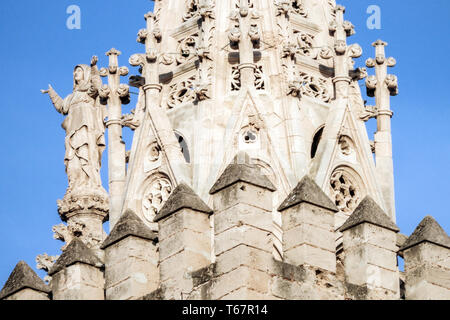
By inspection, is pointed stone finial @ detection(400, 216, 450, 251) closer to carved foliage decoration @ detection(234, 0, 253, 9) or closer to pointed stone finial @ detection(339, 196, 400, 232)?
pointed stone finial @ detection(339, 196, 400, 232)

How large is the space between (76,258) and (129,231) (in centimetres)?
128

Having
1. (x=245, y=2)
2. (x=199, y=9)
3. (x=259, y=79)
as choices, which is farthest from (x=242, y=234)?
(x=199, y=9)

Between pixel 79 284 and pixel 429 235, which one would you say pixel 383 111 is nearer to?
pixel 429 235

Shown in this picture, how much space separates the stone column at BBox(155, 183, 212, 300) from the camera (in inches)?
1954

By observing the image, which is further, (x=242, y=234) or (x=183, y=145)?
(x=183, y=145)

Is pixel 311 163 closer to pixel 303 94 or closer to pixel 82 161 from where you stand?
pixel 303 94

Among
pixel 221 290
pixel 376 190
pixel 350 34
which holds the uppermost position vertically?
pixel 350 34

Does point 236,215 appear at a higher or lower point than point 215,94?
lower

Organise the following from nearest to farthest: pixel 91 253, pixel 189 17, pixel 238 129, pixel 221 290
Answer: pixel 221 290, pixel 91 253, pixel 238 129, pixel 189 17

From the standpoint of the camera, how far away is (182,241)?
164 ft
